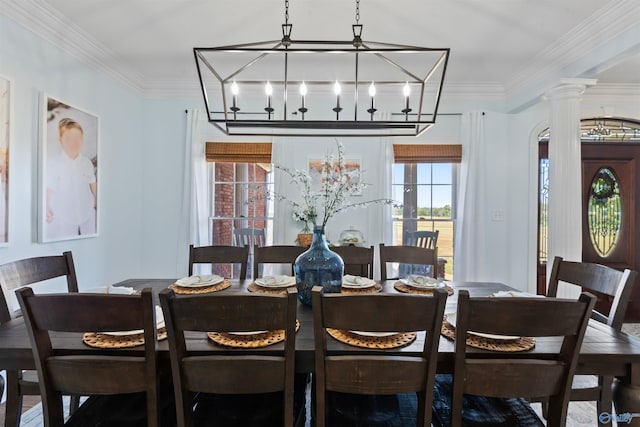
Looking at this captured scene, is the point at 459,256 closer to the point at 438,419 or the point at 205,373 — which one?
the point at 438,419

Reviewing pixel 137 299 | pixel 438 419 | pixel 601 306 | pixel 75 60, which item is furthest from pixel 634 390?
pixel 75 60

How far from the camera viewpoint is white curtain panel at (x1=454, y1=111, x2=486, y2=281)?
351 cm

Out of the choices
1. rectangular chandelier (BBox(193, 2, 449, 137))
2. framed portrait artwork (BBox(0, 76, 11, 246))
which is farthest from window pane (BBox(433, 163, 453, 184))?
framed portrait artwork (BBox(0, 76, 11, 246))

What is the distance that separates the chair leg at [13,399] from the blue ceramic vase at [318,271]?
126cm

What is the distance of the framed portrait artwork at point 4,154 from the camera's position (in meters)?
2.03

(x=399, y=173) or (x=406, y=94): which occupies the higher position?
(x=406, y=94)

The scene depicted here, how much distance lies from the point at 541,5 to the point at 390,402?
257 cm

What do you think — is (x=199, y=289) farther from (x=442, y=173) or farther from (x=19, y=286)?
(x=442, y=173)

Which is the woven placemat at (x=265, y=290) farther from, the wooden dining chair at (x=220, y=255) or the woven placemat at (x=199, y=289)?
the wooden dining chair at (x=220, y=255)

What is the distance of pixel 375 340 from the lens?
3.87 ft

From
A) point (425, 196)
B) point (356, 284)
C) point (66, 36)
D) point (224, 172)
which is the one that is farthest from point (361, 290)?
point (66, 36)

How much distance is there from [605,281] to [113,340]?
213cm

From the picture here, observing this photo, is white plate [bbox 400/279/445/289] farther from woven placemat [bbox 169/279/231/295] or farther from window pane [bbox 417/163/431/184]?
window pane [bbox 417/163/431/184]

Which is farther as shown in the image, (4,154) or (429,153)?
(429,153)
